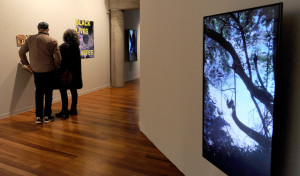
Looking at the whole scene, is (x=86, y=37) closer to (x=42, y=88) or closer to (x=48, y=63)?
(x=48, y=63)

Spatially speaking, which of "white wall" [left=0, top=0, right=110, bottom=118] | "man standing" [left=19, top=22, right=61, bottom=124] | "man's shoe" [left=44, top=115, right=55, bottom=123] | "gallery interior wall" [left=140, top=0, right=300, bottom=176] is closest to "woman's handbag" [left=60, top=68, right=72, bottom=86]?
"man standing" [left=19, top=22, right=61, bottom=124]

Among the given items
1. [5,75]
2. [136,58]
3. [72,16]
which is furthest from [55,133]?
[136,58]

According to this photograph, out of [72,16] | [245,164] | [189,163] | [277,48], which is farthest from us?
[72,16]

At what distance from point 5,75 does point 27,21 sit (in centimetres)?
115

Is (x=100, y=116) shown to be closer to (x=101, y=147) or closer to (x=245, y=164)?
(x=101, y=147)

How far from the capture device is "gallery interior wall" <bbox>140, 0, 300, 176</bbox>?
1.41 m

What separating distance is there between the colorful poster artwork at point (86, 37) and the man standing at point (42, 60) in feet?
7.31

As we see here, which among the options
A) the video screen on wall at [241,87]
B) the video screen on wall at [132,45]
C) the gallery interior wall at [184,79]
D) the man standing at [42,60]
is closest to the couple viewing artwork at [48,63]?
the man standing at [42,60]

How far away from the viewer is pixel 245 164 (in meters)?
1.53

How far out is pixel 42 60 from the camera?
4301mm

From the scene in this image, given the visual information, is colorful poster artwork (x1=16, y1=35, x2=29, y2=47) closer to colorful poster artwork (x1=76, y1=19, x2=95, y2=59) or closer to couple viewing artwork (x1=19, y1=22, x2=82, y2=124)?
couple viewing artwork (x1=19, y1=22, x2=82, y2=124)

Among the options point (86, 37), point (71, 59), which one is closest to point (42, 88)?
point (71, 59)

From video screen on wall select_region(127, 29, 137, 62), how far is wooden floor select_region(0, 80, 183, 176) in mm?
3879

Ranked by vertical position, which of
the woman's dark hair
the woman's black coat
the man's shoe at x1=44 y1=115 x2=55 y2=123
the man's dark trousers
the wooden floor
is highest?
the woman's dark hair
